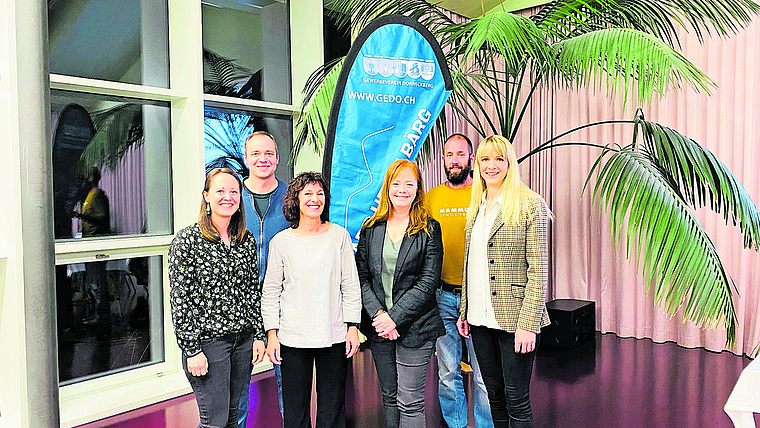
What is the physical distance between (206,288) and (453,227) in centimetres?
106

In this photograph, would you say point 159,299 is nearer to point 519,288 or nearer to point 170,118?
point 170,118

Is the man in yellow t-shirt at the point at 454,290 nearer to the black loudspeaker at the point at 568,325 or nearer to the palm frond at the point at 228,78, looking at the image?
the black loudspeaker at the point at 568,325

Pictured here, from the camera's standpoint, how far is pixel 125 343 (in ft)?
10.6

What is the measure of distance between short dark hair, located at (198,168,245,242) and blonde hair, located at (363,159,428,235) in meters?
0.45

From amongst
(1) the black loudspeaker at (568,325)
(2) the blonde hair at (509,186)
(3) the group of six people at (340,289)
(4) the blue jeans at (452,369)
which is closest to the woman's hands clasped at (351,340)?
(3) the group of six people at (340,289)

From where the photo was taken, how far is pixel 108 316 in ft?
10.4

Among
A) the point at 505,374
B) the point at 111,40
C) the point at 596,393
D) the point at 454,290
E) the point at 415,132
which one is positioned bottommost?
the point at 596,393

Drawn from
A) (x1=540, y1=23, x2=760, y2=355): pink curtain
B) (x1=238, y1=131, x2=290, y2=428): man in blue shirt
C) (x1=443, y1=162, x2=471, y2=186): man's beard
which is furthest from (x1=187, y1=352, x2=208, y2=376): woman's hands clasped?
(x1=540, y1=23, x2=760, y2=355): pink curtain

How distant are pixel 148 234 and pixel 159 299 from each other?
1.24 feet

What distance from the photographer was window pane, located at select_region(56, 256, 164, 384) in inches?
118

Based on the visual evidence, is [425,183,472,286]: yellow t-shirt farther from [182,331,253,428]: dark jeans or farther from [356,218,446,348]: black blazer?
[182,331,253,428]: dark jeans

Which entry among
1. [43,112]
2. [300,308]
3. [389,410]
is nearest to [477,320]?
[389,410]

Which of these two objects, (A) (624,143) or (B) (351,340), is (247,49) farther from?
(A) (624,143)

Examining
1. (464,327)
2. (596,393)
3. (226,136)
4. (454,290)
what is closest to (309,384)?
(464,327)
